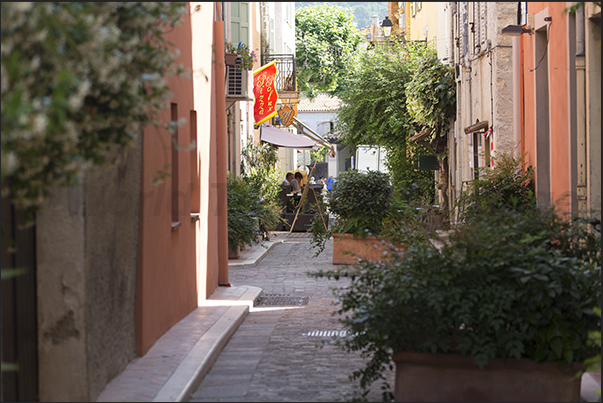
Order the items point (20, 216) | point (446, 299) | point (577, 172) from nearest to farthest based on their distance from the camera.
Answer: point (20, 216)
point (446, 299)
point (577, 172)

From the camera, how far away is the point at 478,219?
18.1ft

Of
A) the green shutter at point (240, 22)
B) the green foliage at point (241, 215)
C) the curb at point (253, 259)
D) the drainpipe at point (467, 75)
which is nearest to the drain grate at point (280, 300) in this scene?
the curb at point (253, 259)

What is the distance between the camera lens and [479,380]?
15.5 feet

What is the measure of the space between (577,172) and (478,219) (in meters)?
2.93

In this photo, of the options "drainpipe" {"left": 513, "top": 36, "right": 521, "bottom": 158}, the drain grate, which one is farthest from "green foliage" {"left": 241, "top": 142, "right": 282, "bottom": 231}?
"drainpipe" {"left": 513, "top": 36, "right": 521, "bottom": 158}

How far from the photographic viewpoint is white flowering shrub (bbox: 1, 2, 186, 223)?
2598mm

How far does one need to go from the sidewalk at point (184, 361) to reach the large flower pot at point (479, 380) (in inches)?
17.6

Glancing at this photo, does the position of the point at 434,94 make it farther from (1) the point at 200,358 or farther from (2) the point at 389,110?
(1) the point at 200,358

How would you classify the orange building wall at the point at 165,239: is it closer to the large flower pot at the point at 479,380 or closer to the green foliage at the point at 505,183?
the large flower pot at the point at 479,380

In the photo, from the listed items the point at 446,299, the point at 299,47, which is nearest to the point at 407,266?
the point at 446,299

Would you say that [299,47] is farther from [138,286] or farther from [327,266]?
[138,286]

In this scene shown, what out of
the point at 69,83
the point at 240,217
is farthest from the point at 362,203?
the point at 69,83

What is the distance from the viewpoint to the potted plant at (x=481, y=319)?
453 cm

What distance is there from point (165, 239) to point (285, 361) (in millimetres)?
1613
